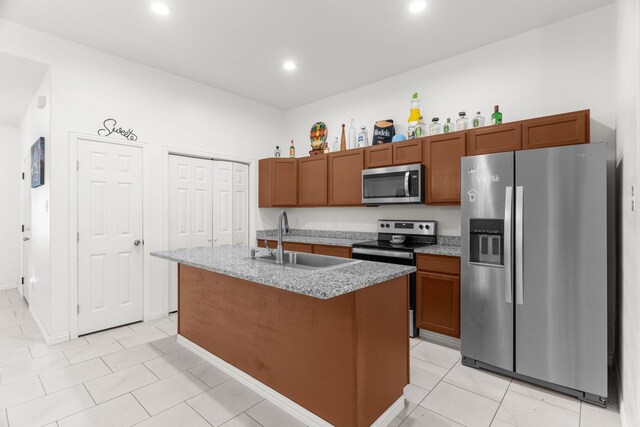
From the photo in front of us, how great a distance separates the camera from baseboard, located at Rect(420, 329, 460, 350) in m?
2.96

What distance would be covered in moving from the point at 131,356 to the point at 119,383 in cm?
49

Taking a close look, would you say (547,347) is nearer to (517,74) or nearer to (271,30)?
(517,74)

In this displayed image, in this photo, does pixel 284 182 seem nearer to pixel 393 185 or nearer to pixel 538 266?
pixel 393 185

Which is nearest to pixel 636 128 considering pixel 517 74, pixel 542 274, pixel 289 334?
pixel 542 274

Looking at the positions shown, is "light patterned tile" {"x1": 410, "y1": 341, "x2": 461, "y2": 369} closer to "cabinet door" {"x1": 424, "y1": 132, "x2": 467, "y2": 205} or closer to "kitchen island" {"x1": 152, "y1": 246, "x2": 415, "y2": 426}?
"kitchen island" {"x1": 152, "y1": 246, "x2": 415, "y2": 426}

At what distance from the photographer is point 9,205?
5.11 metres

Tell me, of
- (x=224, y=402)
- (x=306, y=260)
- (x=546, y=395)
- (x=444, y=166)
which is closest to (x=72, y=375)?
(x=224, y=402)

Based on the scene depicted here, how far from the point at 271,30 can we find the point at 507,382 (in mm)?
3614

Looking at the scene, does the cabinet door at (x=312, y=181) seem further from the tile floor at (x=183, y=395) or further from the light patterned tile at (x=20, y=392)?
the light patterned tile at (x=20, y=392)

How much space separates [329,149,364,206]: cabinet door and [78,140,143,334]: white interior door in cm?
239

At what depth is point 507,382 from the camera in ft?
7.72

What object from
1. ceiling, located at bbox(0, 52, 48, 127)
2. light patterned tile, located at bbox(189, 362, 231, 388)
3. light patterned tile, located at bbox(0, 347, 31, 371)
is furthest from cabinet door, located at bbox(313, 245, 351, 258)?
ceiling, located at bbox(0, 52, 48, 127)

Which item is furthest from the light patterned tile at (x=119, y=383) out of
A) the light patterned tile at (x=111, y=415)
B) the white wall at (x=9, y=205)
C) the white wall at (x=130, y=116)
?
the white wall at (x=9, y=205)

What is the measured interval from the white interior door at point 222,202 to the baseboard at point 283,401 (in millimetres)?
2065
